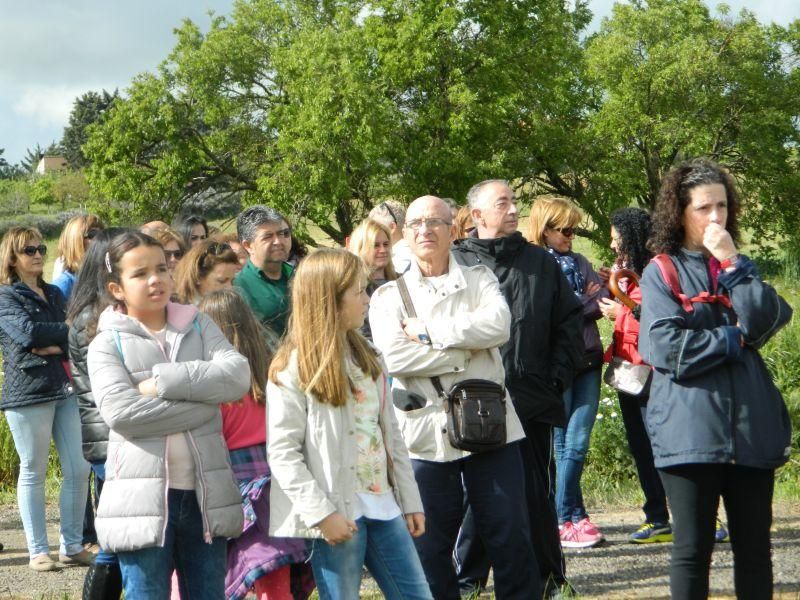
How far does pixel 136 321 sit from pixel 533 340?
204 cm

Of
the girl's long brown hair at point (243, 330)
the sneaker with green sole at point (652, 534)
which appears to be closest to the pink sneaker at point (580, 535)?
the sneaker with green sole at point (652, 534)

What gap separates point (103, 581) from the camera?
439 cm

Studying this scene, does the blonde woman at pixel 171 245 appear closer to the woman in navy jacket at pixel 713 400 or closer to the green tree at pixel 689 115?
the woman in navy jacket at pixel 713 400

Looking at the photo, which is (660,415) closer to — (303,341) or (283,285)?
(303,341)

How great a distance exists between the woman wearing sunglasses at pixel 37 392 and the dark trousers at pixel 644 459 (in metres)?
3.34

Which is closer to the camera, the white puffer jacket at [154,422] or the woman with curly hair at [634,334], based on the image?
the white puffer jacket at [154,422]

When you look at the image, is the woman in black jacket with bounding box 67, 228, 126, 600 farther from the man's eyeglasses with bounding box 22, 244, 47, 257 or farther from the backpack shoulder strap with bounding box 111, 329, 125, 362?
the man's eyeglasses with bounding box 22, 244, 47, 257

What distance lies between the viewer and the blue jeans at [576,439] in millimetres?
6551

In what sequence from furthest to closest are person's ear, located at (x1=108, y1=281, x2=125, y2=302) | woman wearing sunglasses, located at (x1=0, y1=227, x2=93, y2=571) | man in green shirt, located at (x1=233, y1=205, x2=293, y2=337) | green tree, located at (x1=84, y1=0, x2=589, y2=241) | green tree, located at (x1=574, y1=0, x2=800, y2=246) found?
green tree, located at (x1=574, y1=0, x2=800, y2=246) < green tree, located at (x1=84, y1=0, x2=589, y2=241) < woman wearing sunglasses, located at (x1=0, y1=227, x2=93, y2=571) < man in green shirt, located at (x1=233, y1=205, x2=293, y2=337) < person's ear, located at (x1=108, y1=281, x2=125, y2=302)

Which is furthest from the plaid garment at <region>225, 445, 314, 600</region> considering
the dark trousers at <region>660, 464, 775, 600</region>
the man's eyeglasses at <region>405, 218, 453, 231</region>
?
the dark trousers at <region>660, 464, 775, 600</region>

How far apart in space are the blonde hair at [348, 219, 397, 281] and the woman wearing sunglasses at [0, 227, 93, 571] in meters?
1.82

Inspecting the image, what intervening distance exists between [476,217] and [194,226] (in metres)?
2.94

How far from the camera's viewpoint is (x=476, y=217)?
17.6 ft

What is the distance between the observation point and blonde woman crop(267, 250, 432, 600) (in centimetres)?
358
